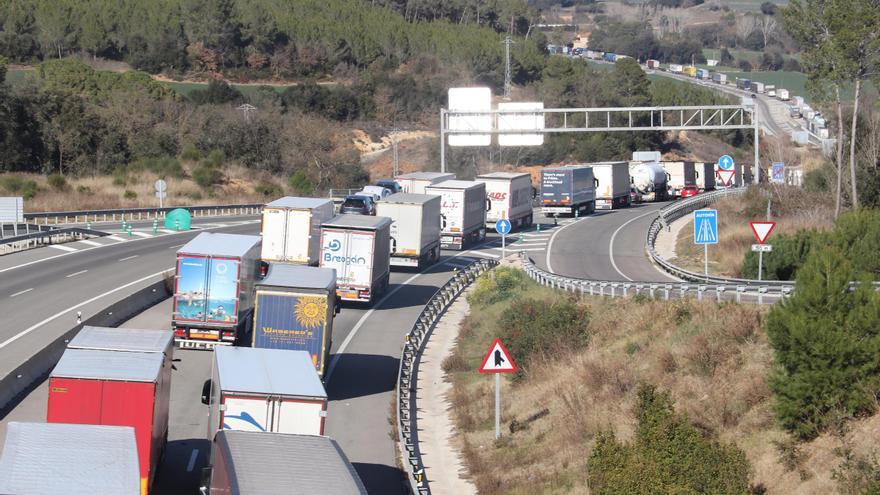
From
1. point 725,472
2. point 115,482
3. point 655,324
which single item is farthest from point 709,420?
point 115,482

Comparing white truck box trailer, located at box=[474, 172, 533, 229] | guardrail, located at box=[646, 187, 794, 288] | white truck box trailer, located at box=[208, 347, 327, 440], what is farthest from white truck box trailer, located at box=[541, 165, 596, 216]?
white truck box trailer, located at box=[208, 347, 327, 440]

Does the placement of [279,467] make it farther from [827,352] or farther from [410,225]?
[410,225]

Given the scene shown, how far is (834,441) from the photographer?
21.8 m

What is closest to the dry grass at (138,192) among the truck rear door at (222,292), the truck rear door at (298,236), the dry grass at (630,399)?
the truck rear door at (298,236)

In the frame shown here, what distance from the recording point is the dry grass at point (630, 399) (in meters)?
22.1

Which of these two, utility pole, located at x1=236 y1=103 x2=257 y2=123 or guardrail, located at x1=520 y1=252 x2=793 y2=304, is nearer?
guardrail, located at x1=520 y1=252 x2=793 y2=304

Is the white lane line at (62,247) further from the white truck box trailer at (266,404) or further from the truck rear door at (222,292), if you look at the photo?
the white truck box trailer at (266,404)

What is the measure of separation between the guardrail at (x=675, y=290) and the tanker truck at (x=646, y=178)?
45.4 metres

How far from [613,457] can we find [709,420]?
6.10 metres

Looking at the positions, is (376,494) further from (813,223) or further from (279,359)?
(813,223)

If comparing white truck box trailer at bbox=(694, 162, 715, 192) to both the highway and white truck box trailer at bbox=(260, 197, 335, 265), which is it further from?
white truck box trailer at bbox=(260, 197, 335, 265)

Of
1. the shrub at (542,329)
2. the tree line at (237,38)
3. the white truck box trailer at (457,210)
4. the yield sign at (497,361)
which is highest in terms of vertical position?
the tree line at (237,38)

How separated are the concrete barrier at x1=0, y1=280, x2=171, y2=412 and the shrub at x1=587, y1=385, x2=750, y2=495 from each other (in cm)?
1413

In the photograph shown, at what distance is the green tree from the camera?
22219 mm
